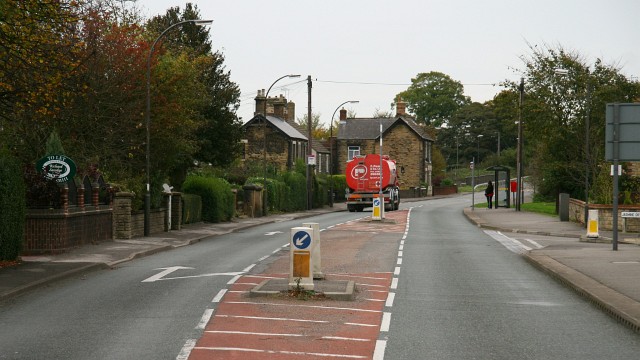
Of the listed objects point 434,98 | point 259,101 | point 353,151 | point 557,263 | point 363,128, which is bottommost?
point 557,263

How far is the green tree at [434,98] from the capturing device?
136000mm

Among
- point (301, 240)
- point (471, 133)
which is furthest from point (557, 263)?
point (471, 133)

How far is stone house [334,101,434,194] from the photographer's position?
98.9 m

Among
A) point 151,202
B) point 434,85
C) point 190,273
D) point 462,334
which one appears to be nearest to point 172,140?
point 151,202

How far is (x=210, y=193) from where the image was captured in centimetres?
4056

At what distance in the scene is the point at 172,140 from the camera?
34000 mm

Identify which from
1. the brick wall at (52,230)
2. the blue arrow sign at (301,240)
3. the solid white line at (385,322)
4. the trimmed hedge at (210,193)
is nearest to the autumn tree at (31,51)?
the brick wall at (52,230)

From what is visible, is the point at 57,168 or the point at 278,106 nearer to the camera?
the point at 57,168

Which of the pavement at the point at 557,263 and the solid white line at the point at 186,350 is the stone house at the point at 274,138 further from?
the solid white line at the point at 186,350

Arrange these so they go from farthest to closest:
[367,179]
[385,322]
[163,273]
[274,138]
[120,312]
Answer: [274,138]
[367,179]
[163,273]
[120,312]
[385,322]

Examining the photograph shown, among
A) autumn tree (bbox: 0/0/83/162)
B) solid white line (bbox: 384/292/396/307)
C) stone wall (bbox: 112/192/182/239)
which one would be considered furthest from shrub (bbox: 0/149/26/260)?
solid white line (bbox: 384/292/396/307)

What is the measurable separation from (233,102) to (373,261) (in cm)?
3362

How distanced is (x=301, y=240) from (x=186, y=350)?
4.63 metres

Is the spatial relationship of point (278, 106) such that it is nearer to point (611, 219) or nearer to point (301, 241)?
point (611, 219)
